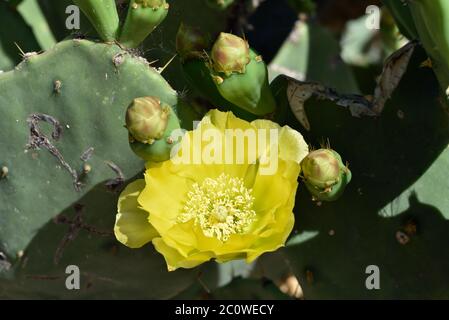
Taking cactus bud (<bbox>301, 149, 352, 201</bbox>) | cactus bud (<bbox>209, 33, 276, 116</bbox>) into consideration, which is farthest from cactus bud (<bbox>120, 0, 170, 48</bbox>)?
cactus bud (<bbox>301, 149, 352, 201</bbox>)

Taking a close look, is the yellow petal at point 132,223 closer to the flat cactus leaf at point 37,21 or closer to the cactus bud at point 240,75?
the cactus bud at point 240,75

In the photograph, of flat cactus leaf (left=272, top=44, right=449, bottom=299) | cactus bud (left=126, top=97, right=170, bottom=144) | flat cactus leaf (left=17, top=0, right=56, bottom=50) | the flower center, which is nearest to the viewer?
cactus bud (left=126, top=97, right=170, bottom=144)

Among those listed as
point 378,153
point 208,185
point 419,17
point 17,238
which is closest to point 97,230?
point 17,238

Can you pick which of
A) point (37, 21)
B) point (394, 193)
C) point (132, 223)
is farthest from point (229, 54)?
point (37, 21)

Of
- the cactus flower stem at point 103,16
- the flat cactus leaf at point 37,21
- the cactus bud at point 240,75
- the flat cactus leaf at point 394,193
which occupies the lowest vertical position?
the flat cactus leaf at point 394,193

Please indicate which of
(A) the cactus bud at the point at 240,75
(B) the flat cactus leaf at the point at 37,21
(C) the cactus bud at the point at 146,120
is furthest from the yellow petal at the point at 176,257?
(B) the flat cactus leaf at the point at 37,21

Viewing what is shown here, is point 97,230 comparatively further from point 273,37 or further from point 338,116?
point 273,37

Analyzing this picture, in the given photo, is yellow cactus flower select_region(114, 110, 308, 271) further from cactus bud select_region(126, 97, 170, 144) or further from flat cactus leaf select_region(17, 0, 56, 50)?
flat cactus leaf select_region(17, 0, 56, 50)
